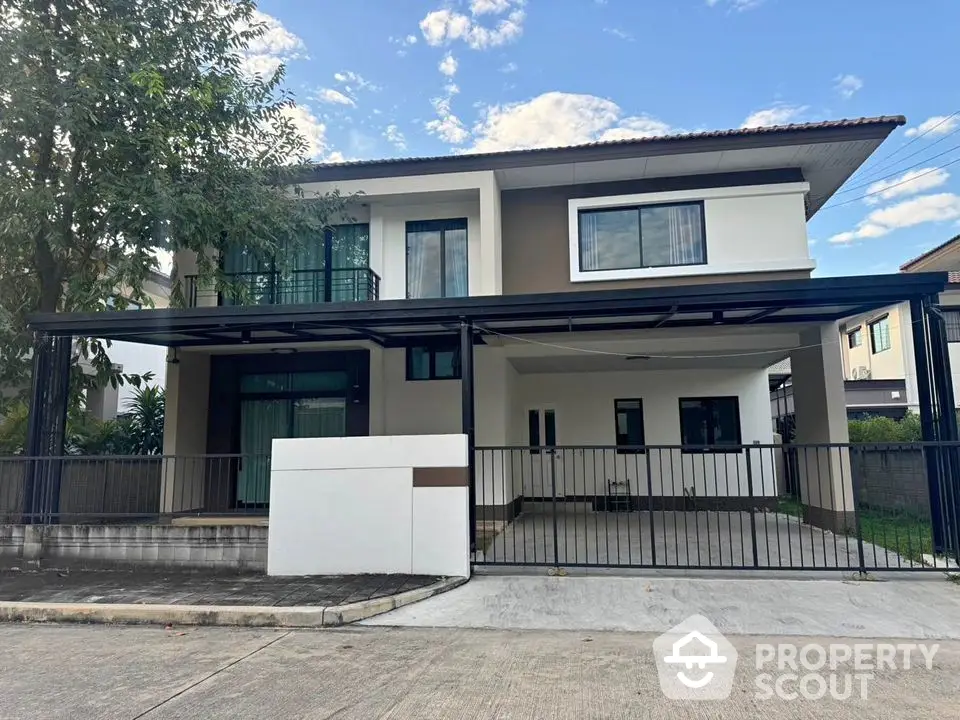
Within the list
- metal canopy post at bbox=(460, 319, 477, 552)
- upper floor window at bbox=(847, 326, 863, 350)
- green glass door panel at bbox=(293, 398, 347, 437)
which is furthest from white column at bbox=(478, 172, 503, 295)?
upper floor window at bbox=(847, 326, 863, 350)

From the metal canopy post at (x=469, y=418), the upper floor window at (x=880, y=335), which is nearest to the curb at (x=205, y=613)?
the metal canopy post at (x=469, y=418)

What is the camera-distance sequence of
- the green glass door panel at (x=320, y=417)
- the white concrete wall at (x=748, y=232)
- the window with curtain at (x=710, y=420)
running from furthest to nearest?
the window with curtain at (x=710, y=420), the green glass door panel at (x=320, y=417), the white concrete wall at (x=748, y=232)

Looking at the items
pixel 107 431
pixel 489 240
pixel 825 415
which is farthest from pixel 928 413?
pixel 107 431

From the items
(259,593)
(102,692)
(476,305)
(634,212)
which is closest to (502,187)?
(634,212)

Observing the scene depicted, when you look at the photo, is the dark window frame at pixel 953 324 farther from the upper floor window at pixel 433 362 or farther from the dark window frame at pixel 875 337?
the upper floor window at pixel 433 362

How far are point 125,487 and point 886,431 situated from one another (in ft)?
56.1

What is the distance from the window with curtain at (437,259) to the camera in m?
12.6

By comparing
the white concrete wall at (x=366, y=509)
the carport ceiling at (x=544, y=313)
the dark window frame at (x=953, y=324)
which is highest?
the dark window frame at (x=953, y=324)

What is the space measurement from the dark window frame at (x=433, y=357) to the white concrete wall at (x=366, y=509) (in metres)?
4.40

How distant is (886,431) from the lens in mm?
15375

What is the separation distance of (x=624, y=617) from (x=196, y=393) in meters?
9.90

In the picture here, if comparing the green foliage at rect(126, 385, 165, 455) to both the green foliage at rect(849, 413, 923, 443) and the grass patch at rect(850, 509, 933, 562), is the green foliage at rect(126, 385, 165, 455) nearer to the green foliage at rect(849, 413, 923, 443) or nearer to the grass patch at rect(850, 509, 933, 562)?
the grass patch at rect(850, 509, 933, 562)

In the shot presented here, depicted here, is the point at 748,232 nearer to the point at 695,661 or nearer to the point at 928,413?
the point at 928,413

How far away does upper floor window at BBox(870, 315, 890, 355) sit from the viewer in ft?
79.5
